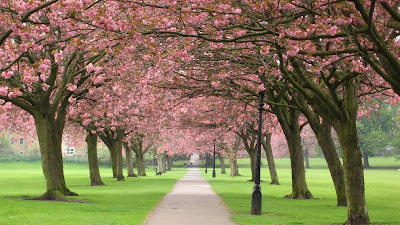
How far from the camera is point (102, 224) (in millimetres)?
13625

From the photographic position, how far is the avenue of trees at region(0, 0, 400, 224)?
457 inches

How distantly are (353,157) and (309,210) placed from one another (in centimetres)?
498

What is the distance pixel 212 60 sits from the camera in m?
17.3

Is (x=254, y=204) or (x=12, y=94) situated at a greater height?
(x=12, y=94)

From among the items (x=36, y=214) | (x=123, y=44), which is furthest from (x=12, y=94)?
(x=123, y=44)

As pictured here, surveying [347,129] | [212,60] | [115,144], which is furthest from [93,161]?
[347,129]

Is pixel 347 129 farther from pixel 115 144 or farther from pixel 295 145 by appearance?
pixel 115 144

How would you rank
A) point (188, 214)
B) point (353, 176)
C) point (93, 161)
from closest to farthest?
point (353, 176), point (188, 214), point (93, 161)

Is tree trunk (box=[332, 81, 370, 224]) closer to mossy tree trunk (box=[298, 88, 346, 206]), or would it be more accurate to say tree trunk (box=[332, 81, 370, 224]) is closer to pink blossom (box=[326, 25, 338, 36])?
mossy tree trunk (box=[298, 88, 346, 206])

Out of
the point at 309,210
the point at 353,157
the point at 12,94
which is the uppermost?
the point at 12,94

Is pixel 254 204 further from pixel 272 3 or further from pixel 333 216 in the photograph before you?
pixel 272 3

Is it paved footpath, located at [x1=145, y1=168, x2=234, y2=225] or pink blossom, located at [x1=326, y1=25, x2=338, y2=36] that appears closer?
pink blossom, located at [x1=326, y1=25, x2=338, y2=36]

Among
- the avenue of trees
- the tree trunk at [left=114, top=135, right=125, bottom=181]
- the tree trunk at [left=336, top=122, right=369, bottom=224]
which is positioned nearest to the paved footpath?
the tree trunk at [left=336, top=122, right=369, bottom=224]

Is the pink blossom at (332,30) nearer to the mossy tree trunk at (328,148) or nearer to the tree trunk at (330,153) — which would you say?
the mossy tree trunk at (328,148)
